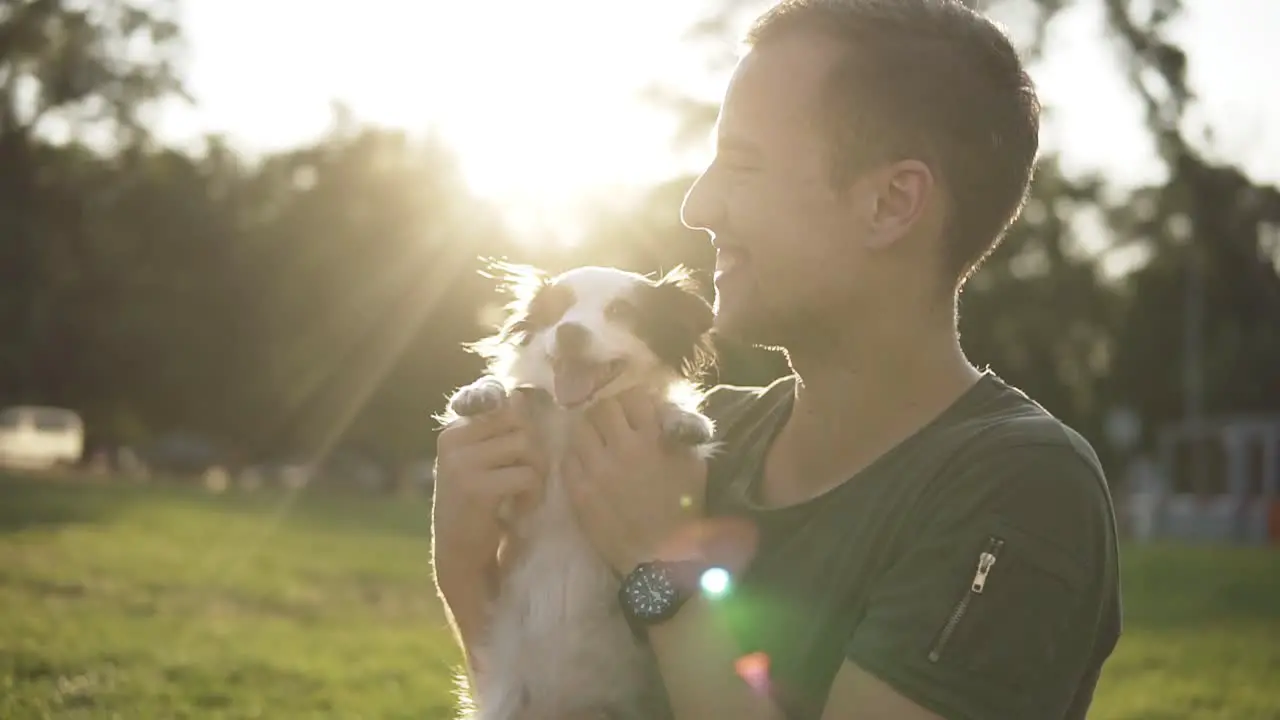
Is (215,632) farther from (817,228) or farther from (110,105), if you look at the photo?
Result: (110,105)

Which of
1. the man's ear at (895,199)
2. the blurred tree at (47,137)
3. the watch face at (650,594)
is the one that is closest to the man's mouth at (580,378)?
the watch face at (650,594)

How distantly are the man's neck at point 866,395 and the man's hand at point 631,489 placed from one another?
214 mm

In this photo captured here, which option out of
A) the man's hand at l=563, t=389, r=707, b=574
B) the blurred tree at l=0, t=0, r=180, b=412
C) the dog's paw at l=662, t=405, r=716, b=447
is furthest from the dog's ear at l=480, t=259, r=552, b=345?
the blurred tree at l=0, t=0, r=180, b=412

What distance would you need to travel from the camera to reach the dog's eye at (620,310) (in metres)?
4.10

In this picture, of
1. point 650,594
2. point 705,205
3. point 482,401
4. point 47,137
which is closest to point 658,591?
point 650,594

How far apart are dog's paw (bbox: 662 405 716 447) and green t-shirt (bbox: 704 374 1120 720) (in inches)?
23.6

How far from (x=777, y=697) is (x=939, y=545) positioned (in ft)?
1.57

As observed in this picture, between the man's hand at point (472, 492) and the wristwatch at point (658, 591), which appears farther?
the man's hand at point (472, 492)

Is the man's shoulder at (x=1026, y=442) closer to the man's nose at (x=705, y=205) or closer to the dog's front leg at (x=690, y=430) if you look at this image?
the man's nose at (x=705, y=205)

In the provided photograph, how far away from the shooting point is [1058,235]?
3011 cm

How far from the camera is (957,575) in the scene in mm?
2510

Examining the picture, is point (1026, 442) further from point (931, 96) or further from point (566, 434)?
point (566, 434)

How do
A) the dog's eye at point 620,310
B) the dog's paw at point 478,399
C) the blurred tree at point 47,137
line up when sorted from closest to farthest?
the dog's paw at point 478,399
the dog's eye at point 620,310
the blurred tree at point 47,137

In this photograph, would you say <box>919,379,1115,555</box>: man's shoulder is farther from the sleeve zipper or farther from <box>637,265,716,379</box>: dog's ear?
<box>637,265,716,379</box>: dog's ear
